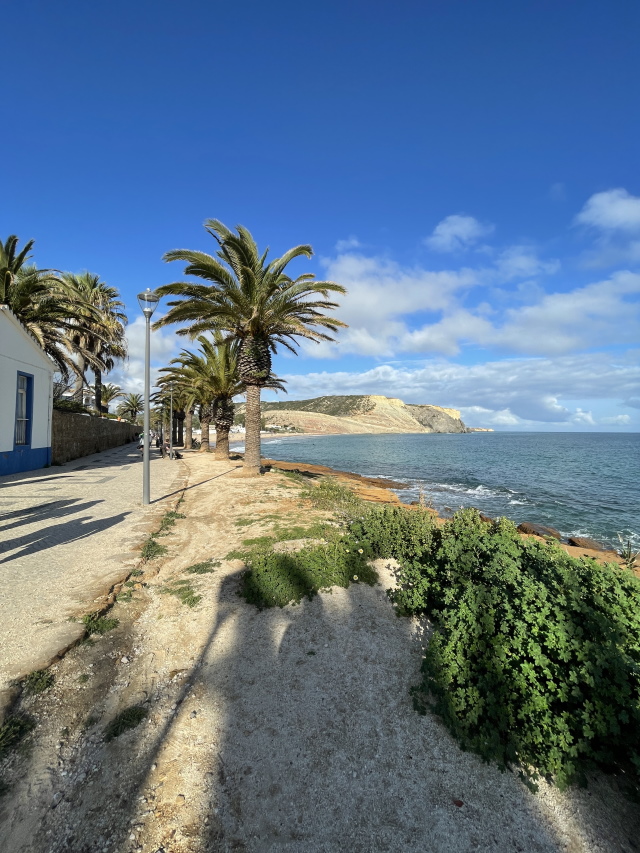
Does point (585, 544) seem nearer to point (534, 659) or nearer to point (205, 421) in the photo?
point (534, 659)

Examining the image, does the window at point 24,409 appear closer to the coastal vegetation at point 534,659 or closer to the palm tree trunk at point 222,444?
the palm tree trunk at point 222,444

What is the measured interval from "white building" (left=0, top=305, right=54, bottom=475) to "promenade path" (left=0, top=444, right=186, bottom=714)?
2.37m

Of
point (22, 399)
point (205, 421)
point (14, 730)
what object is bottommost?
point (14, 730)

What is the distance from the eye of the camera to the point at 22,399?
1527cm

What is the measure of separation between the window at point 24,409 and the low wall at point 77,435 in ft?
7.75

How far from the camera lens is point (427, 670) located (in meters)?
3.25

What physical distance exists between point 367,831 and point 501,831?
77cm

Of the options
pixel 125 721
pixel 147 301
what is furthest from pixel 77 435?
pixel 125 721

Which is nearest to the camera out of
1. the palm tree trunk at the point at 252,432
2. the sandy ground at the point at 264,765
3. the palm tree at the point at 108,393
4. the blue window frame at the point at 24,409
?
the sandy ground at the point at 264,765

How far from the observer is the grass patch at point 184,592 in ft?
15.1

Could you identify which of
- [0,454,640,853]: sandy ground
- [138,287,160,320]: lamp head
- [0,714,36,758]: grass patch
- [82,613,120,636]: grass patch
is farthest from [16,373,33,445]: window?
[0,714,36,758]: grass patch

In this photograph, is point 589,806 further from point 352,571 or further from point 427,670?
point 352,571

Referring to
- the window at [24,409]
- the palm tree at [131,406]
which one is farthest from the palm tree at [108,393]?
the window at [24,409]

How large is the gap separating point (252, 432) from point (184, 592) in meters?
11.2
